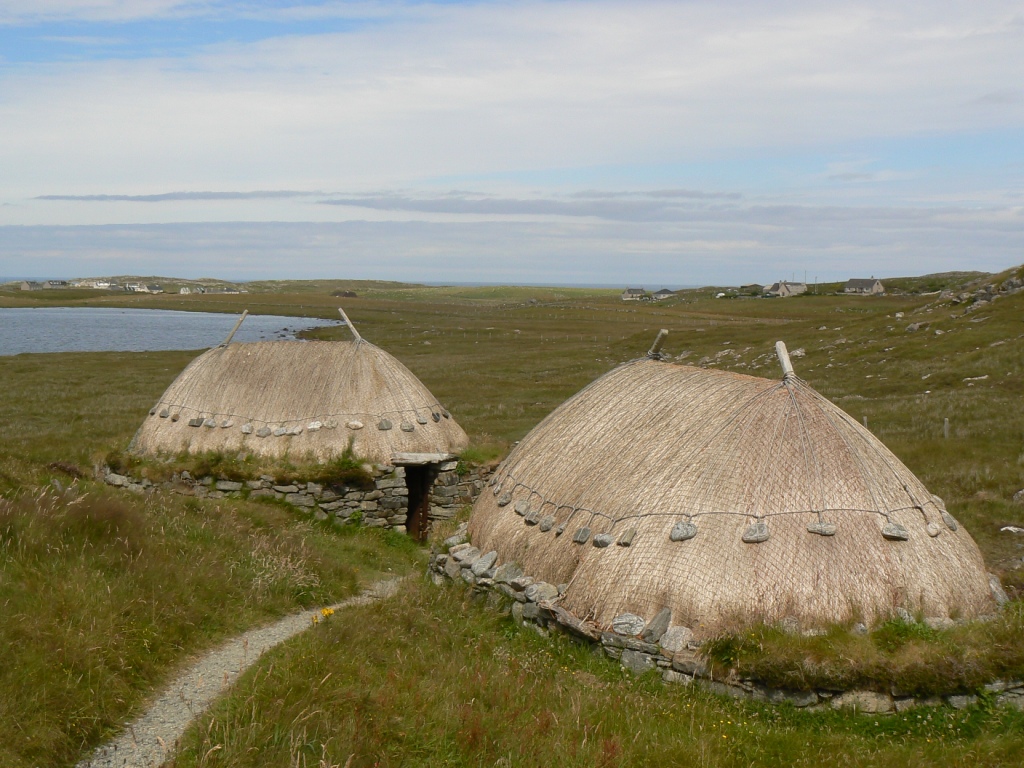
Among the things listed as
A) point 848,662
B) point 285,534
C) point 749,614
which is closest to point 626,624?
point 749,614

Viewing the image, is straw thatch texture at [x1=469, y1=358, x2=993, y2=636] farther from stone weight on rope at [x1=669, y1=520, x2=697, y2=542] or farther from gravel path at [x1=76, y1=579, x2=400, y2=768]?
gravel path at [x1=76, y1=579, x2=400, y2=768]

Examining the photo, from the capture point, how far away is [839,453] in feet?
34.1

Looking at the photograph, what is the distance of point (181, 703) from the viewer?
7.51m

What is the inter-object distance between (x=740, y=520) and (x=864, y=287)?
146386 mm

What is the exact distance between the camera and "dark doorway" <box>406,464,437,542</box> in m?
20.0

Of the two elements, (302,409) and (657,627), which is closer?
(657,627)

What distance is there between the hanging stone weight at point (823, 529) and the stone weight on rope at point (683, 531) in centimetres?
131

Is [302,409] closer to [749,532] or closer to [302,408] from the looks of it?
[302,408]

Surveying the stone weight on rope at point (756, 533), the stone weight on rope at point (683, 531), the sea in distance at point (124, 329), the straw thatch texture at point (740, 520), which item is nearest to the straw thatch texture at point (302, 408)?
the straw thatch texture at point (740, 520)

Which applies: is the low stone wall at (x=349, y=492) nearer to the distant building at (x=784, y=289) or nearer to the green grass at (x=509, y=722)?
the green grass at (x=509, y=722)

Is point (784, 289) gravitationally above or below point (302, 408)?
above

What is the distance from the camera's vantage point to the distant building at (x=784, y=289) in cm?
15638

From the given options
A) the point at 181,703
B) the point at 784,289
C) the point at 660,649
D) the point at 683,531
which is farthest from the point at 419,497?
the point at 784,289

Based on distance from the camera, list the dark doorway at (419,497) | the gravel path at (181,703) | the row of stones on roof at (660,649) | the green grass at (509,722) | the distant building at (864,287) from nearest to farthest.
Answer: the gravel path at (181,703) → the green grass at (509,722) → the row of stones on roof at (660,649) → the dark doorway at (419,497) → the distant building at (864,287)
